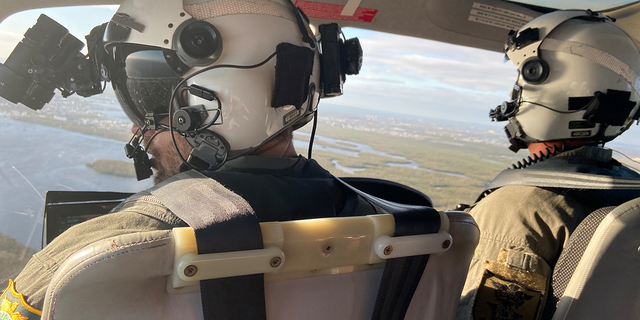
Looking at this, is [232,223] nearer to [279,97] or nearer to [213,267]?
[213,267]

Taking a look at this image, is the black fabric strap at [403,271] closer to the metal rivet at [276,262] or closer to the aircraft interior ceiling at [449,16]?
the metal rivet at [276,262]

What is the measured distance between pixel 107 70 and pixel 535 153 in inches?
80.2

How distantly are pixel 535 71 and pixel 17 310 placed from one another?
7.14ft

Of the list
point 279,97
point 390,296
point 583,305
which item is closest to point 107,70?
point 279,97

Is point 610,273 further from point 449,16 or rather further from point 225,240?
point 449,16

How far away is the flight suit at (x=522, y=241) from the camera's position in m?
1.43

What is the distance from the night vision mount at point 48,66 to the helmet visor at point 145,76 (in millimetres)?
86

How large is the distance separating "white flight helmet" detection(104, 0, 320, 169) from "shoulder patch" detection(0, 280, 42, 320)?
21.0 inches

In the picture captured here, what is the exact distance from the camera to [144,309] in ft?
2.09

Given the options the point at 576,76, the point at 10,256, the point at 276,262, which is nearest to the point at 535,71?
the point at 576,76

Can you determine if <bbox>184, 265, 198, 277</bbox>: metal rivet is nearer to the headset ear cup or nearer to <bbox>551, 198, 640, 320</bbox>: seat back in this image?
<bbox>551, 198, 640, 320</bbox>: seat back

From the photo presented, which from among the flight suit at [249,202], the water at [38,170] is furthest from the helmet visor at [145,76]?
the water at [38,170]

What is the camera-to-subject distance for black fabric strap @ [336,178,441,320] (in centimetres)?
87

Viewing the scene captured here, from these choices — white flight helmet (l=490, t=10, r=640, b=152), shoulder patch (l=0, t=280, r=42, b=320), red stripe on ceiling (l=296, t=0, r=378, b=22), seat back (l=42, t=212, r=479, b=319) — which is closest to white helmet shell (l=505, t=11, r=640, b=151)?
white flight helmet (l=490, t=10, r=640, b=152)
